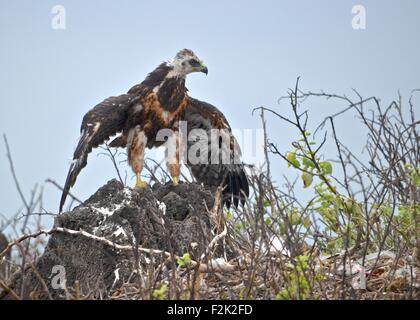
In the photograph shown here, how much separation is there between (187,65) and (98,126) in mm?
1658

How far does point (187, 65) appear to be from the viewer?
388 inches

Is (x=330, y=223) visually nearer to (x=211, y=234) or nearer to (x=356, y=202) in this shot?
(x=356, y=202)

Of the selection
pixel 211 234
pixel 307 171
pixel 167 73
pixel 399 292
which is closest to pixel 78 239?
pixel 211 234

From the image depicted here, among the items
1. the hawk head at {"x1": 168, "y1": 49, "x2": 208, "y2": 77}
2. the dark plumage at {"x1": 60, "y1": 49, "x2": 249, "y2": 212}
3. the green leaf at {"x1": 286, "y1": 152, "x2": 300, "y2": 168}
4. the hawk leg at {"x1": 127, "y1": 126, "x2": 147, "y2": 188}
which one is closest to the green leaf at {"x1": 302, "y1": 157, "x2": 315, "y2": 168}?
the green leaf at {"x1": 286, "y1": 152, "x2": 300, "y2": 168}

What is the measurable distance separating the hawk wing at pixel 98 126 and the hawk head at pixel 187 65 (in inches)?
28.2

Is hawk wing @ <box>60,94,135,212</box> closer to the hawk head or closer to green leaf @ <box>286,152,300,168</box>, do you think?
the hawk head

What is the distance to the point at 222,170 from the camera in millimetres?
10125

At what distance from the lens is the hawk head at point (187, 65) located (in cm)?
983

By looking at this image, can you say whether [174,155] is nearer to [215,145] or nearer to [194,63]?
[215,145]

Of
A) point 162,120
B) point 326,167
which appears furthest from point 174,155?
point 326,167

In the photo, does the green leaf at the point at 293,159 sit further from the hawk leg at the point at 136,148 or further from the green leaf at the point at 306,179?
the hawk leg at the point at 136,148

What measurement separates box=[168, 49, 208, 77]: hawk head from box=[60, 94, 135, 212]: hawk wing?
72 centimetres

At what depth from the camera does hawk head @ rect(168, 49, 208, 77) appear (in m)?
9.83

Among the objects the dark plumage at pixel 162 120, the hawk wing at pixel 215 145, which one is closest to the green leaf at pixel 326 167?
the dark plumage at pixel 162 120
